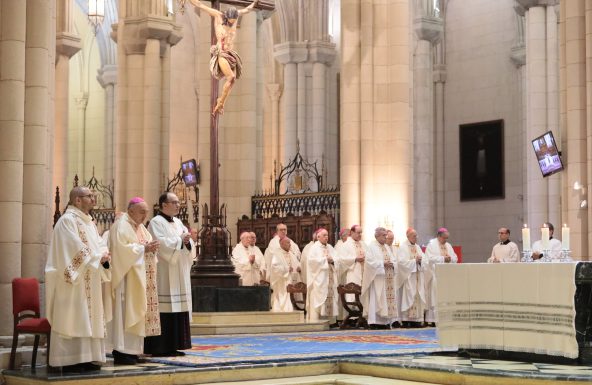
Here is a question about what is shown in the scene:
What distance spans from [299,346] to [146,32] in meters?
12.7

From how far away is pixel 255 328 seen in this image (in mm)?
14109

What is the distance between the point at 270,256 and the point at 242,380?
26.2 feet

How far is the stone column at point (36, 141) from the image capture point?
10.4m

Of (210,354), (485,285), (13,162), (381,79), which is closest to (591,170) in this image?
(381,79)

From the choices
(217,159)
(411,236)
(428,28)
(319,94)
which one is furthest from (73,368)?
(319,94)

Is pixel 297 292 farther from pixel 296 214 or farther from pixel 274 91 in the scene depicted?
pixel 274 91

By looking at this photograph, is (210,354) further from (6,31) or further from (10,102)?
(6,31)

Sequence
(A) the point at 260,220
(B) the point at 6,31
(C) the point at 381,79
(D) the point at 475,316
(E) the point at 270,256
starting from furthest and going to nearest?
(A) the point at 260,220 < (C) the point at 381,79 < (E) the point at 270,256 < (B) the point at 6,31 < (D) the point at 475,316

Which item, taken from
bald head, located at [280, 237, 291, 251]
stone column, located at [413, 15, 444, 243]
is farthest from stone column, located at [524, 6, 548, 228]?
bald head, located at [280, 237, 291, 251]

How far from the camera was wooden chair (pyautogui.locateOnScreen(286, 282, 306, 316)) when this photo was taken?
1632cm

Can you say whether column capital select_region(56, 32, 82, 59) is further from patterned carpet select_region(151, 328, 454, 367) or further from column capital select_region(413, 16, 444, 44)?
patterned carpet select_region(151, 328, 454, 367)

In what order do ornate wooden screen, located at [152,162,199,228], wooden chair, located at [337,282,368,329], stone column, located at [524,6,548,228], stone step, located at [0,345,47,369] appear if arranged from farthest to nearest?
ornate wooden screen, located at [152,162,199,228] < stone column, located at [524,6,548,228] < wooden chair, located at [337,282,368,329] < stone step, located at [0,345,47,369]

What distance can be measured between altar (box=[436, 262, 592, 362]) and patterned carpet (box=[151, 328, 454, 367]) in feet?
2.95

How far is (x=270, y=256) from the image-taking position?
17.1 metres
